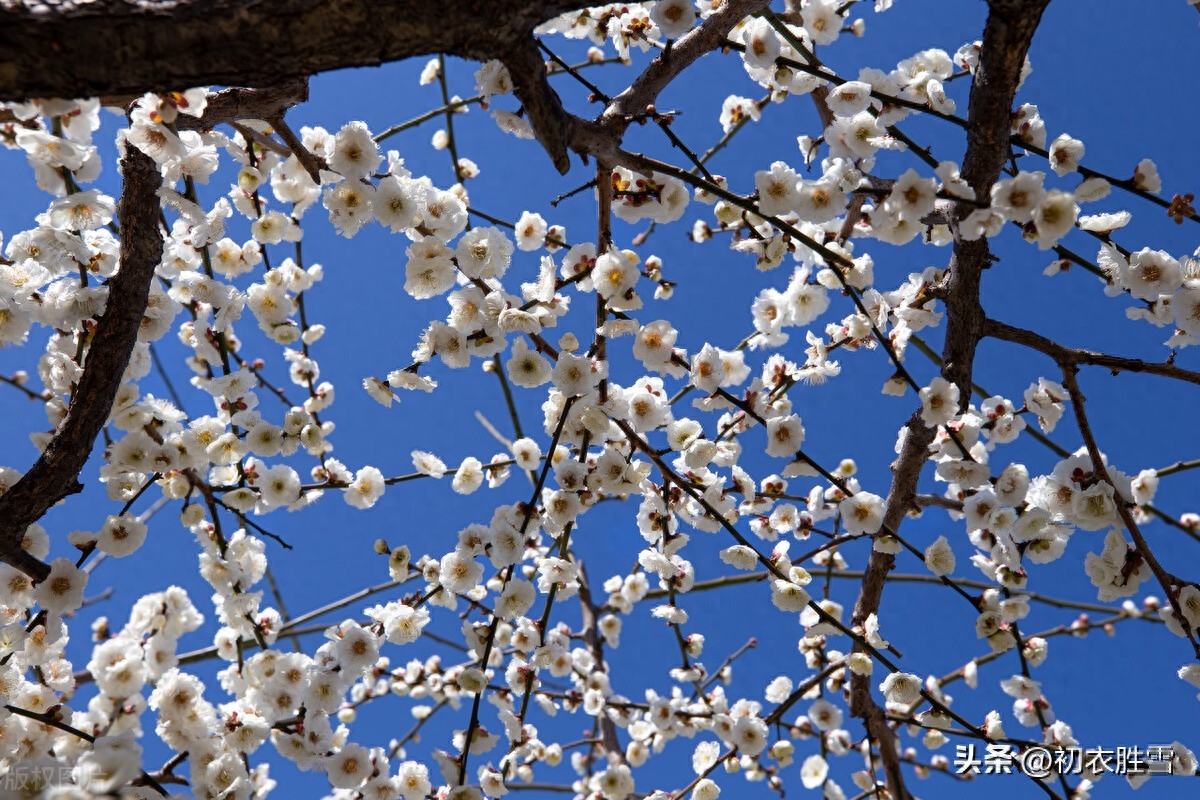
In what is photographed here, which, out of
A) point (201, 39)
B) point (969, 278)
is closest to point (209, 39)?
point (201, 39)

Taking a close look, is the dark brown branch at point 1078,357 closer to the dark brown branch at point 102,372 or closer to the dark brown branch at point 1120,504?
the dark brown branch at point 1120,504

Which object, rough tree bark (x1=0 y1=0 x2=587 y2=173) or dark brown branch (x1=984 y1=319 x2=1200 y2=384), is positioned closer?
rough tree bark (x1=0 y1=0 x2=587 y2=173)

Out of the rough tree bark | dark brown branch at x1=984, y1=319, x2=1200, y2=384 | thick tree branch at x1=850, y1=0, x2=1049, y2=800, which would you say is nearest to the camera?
the rough tree bark

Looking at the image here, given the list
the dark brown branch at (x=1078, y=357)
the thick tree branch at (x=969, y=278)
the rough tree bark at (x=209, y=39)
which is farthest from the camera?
the dark brown branch at (x=1078, y=357)

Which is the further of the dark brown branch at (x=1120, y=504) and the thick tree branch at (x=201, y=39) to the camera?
the dark brown branch at (x=1120, y=504)

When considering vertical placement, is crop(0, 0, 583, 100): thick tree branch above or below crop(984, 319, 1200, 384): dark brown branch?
below

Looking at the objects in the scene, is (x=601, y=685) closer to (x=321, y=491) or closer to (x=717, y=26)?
(x=321, y=491)

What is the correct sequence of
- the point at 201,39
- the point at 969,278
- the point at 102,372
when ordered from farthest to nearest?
the point at 969,278, the point at 102,372, the point at 201,39

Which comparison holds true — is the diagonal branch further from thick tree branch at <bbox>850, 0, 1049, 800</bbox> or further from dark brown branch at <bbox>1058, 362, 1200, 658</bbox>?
dark brown branch at <bbox>1058, 362, 1200, 658</bbox>

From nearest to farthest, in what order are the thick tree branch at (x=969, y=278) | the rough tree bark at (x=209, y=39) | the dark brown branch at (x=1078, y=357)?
the rough tree bark at (x=209, y=39)
the thick tree branch at (x=969, y=278)
the dark brown branch at (x=1078, y=357)

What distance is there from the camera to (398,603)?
256cm

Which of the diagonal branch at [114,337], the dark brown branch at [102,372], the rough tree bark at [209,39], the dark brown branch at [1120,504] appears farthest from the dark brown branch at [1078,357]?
the dark brown branch at [102,372]

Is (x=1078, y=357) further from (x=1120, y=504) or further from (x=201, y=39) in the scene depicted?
(x=201, y=39)

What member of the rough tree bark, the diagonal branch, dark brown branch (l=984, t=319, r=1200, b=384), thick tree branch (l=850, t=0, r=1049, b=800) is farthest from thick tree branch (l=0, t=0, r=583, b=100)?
dark brown branch (l=984, t=319, r=1200, b=384)
